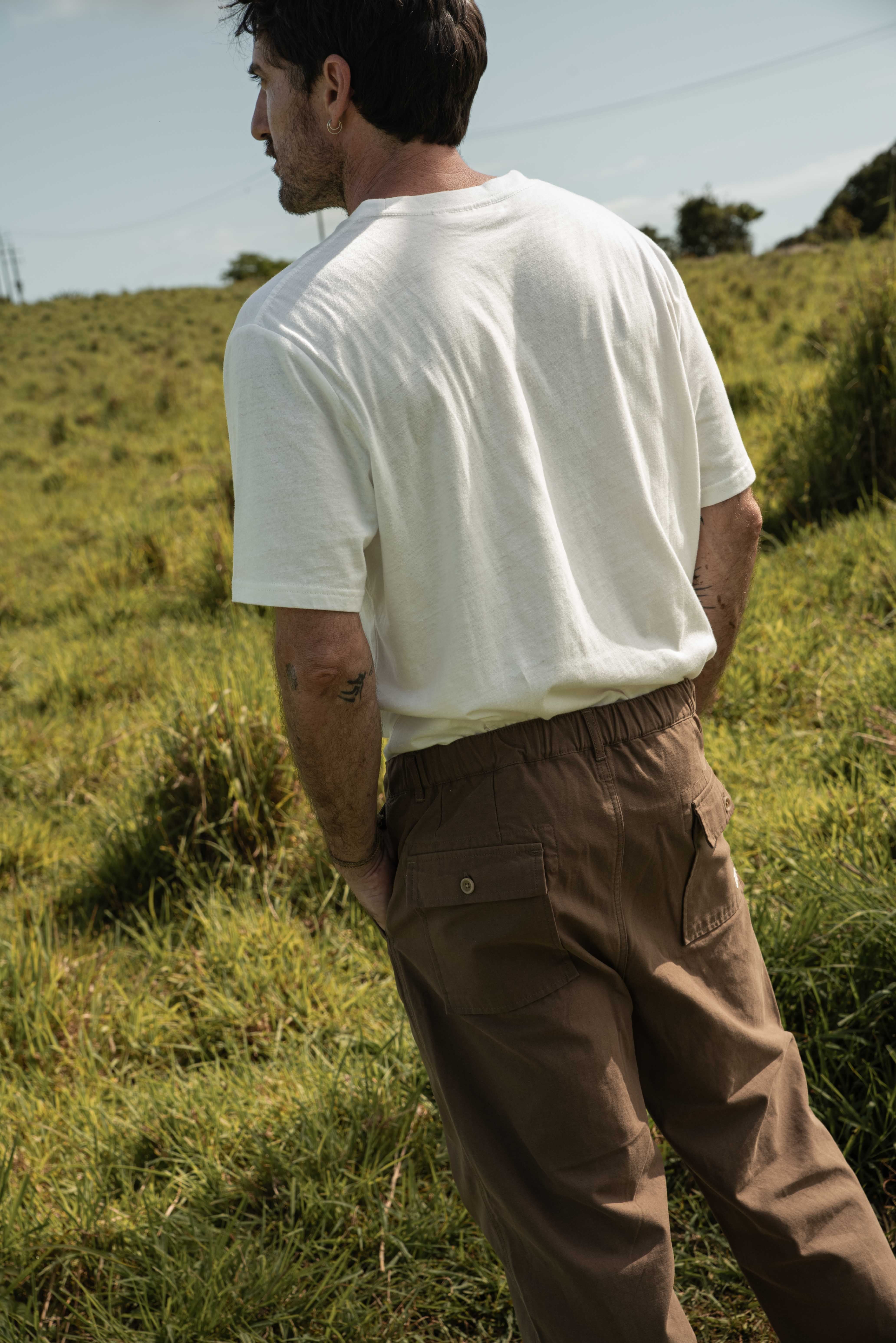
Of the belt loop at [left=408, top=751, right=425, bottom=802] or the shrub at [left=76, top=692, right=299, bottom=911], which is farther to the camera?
the shrub at [left=76, top=692, right=299, bottom=911]

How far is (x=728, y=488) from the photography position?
56.1 inches

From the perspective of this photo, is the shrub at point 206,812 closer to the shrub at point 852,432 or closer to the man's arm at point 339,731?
the man's arm at point 339,731

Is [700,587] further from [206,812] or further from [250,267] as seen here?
[250,267]

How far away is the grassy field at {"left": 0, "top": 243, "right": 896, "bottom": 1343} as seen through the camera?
176 cm

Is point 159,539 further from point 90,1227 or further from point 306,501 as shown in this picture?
point 306,501

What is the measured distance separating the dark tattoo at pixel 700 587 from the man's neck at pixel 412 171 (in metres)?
0.64

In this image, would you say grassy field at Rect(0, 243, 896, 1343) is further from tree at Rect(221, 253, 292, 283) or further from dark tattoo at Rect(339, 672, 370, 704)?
tree at Rect(221, 253, 292, 283)

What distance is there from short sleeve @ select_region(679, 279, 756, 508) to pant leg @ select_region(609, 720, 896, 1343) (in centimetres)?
37

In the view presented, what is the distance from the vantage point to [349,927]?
8.99 ft

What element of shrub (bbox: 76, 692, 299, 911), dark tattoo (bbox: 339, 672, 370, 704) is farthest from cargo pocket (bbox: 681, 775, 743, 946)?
shrub (bbox: 76, 692, 299, 911)

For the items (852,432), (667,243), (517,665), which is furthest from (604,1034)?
(667,243)

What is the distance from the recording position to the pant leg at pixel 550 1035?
3.72 feet

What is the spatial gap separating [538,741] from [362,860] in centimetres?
34

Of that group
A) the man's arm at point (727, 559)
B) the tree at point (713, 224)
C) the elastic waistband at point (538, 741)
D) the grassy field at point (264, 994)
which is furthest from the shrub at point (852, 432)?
the tree at point (713, 224)
